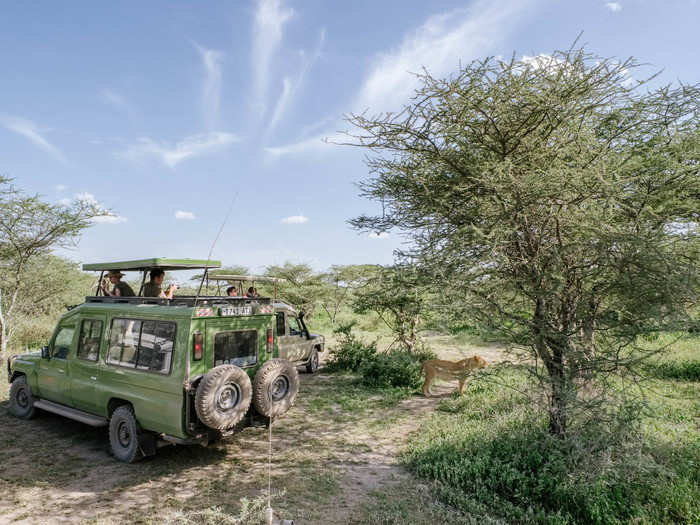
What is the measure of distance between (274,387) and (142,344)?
191 centimetres

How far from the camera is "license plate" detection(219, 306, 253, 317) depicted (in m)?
5.64

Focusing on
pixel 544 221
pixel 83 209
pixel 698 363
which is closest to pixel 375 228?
pixel 544 221

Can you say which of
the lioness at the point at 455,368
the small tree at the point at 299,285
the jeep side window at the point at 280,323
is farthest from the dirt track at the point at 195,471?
the small tree at the point at 299,285

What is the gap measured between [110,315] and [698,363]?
43.5 feet

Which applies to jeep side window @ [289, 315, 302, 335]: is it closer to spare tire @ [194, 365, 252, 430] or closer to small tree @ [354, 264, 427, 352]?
small tree @ [354, 264, 427, 352]

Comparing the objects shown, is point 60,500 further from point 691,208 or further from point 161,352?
point 691,208

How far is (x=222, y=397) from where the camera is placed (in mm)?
5180

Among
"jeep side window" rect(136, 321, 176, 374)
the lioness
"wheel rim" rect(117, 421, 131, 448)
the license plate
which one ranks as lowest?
"wheel rim" rect(117, 421, 131, 448)

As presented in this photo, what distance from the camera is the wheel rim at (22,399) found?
7.38 metres

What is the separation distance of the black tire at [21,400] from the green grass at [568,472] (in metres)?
6.69

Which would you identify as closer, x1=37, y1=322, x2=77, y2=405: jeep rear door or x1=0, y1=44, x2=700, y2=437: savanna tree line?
x1=0, y1=44, x2=700, y2=437: savanna tree line

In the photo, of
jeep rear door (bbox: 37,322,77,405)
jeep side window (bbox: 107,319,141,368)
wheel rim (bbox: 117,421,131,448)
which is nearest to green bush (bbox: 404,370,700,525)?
wheel rim (bbox: 117,421,131,448)

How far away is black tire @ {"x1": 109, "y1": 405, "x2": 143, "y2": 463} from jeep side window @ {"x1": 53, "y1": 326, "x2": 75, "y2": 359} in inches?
66.3

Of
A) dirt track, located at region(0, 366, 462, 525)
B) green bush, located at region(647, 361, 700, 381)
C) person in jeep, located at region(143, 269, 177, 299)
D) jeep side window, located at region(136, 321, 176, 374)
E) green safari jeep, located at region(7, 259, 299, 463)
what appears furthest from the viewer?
green bush, located at region(647, 361, 700, 381)
